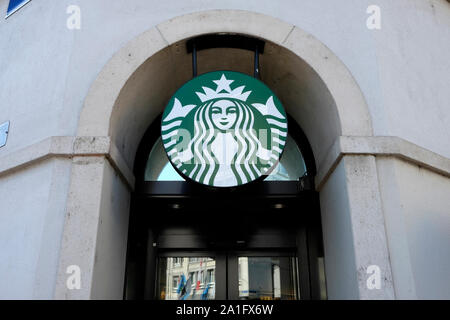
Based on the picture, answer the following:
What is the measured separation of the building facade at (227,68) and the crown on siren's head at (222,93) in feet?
2.44

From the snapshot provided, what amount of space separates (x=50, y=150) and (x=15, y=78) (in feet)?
5.79

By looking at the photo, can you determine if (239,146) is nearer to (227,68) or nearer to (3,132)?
(227,68)

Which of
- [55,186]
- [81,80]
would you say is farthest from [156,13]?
[55,186]

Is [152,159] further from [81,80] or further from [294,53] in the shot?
[294,53]

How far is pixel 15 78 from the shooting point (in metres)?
5.51

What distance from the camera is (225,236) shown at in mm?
5801

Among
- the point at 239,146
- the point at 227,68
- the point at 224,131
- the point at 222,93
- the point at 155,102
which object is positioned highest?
the point at 227,68

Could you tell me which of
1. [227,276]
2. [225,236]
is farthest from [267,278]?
[225,236]

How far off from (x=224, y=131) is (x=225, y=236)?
1.87 metres

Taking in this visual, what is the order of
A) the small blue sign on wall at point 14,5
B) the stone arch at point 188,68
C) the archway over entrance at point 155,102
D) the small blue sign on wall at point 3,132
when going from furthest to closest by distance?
the small blue sign on wall at point 14,5 < the small blue sign on wall at point 3,132 < the stone arch at point 188,68 < the archway over entrance at point 155,102

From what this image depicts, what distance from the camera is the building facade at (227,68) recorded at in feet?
13.6

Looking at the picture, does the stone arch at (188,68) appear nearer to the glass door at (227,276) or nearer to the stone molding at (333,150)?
the stone molding at (333,150)

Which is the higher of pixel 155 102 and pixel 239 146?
pixel 155 102

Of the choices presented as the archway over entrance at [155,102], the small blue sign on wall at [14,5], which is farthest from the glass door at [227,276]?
the small blue sign on wall at [14,5]
